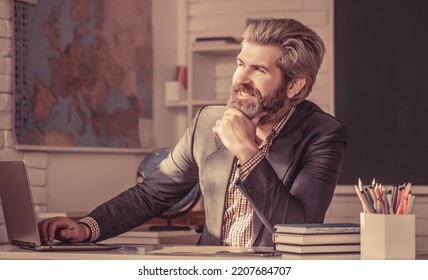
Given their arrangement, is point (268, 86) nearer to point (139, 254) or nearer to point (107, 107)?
point (139, 254)

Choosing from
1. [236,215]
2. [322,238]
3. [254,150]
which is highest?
→ [254,150]

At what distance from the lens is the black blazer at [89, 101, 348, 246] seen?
2225 mm

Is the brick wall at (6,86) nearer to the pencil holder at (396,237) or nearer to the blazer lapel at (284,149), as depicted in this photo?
the blazer lapel at (284,149)

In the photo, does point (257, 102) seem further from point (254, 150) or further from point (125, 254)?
point (125, 254)

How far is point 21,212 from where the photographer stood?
198 cm

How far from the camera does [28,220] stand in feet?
6.40

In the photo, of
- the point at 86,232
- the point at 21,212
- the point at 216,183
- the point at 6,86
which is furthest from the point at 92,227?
the point at 6,86

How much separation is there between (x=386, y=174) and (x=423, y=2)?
0.81 metres

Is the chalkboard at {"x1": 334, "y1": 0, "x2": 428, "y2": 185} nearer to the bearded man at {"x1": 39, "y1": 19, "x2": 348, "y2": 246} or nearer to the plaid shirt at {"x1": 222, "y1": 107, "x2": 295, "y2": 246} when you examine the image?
the bearded man at {"x1": 39, "y1": 19, "x2": 348, "y2": 246}

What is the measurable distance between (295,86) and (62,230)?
862 mm

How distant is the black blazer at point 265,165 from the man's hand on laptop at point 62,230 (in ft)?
0.37

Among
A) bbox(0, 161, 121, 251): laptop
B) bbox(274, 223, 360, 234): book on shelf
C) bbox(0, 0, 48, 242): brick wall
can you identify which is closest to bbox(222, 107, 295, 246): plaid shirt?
bbox(0, 161, 121, 251): laptop
